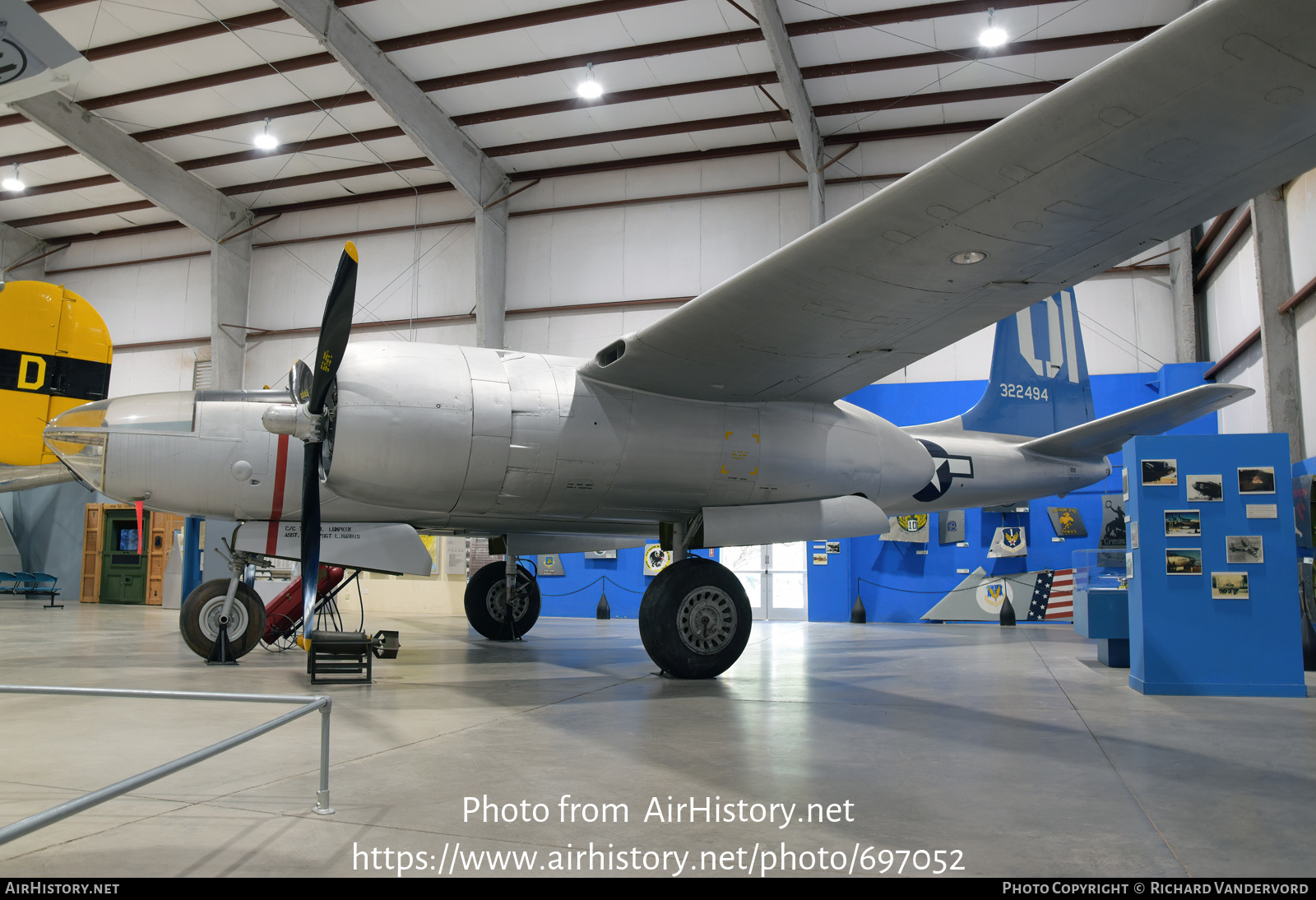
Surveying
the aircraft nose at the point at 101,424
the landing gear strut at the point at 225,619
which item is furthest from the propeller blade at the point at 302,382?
the landing gear strut at the point at 225,619

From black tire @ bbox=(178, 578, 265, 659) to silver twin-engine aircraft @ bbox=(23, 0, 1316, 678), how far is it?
2 centimetres

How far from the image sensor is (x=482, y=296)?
756 inches

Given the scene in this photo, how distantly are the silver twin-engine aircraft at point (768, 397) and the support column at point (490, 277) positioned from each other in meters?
10.5

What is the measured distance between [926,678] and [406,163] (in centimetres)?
1760

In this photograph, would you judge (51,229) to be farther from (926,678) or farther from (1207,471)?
(1207,471)

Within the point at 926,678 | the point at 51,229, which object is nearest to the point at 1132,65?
the point at 926,678

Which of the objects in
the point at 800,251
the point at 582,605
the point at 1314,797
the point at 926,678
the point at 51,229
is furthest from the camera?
the point at 51,229

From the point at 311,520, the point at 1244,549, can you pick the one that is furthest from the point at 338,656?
the point at 1244,549

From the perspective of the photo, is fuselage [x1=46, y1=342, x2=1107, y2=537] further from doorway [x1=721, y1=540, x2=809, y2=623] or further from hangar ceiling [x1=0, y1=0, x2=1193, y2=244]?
hangar ceiling [x1=0, y1=0, x2=1193, y2=244]

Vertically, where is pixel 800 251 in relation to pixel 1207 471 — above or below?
above

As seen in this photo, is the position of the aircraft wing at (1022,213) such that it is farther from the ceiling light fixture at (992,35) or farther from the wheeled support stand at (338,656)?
the ceiling light fixture at (992,35)

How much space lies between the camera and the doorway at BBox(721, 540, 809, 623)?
1795cm

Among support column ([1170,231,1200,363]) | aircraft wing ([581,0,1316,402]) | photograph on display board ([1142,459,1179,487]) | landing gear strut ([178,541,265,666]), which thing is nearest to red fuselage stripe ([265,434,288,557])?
landing gear strut ([178,541,265,666])

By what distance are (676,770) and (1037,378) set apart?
29.3 ft
